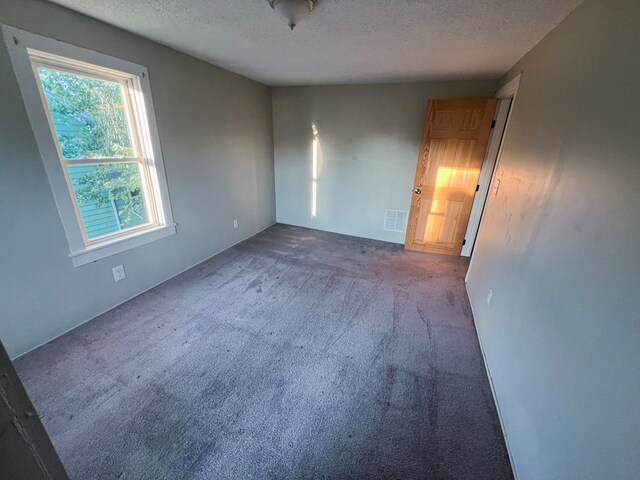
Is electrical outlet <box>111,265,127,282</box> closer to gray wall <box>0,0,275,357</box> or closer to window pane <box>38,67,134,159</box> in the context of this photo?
gray wall <box>0,0,275,357</box>

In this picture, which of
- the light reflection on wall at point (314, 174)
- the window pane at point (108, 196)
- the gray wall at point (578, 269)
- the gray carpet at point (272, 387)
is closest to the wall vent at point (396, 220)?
the light reflection on wall at point (314, 174)

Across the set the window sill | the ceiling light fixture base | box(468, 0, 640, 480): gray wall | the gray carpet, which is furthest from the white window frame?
box(468, 0, 640, 480): gray wall

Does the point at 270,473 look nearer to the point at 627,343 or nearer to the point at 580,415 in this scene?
the point at 580,415

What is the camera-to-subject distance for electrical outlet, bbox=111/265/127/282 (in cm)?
230

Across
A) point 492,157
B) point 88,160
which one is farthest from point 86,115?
point 492,157

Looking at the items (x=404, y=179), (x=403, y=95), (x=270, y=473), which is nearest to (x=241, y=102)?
(x=403, y=95)

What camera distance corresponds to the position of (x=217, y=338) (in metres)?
2.04

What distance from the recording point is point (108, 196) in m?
2.24

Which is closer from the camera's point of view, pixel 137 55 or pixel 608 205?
pixel 608 205

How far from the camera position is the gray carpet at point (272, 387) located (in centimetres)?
127

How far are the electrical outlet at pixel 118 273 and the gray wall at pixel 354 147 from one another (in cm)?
279

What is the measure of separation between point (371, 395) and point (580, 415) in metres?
1.00

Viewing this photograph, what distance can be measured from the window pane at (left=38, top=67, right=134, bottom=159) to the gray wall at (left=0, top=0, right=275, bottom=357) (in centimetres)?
24

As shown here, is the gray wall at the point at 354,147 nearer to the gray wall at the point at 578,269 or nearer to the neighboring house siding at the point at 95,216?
the gray wall at the point at 578,269
